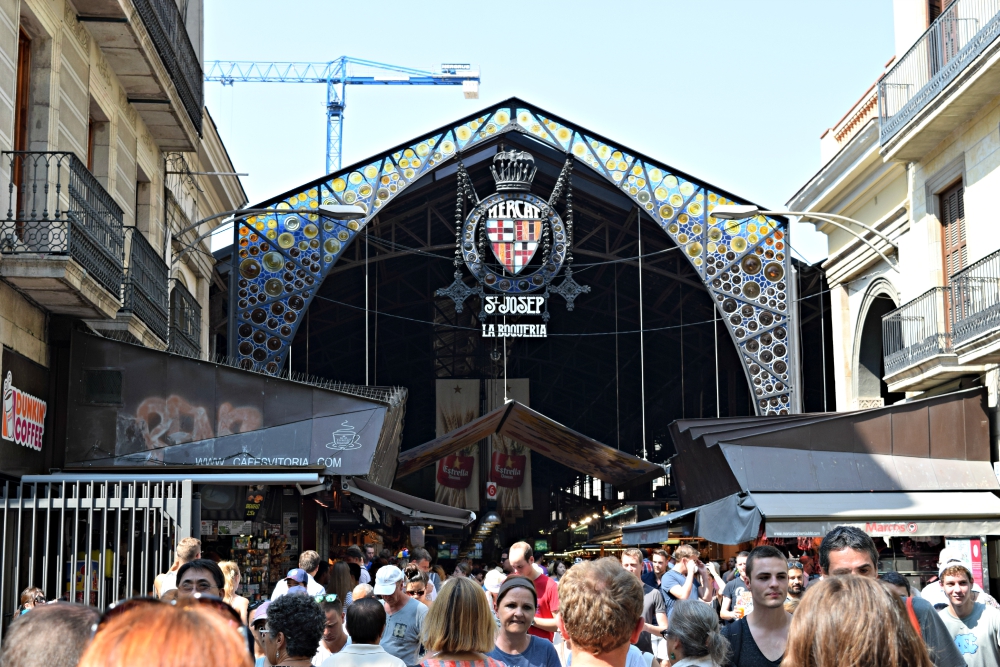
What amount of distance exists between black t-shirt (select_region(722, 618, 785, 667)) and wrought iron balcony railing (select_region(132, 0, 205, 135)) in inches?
498

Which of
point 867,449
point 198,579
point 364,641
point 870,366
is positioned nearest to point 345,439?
point 867,449

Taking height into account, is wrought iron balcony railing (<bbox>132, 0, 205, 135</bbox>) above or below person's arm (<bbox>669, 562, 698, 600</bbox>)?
above

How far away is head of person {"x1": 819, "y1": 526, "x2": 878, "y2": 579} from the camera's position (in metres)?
5.39

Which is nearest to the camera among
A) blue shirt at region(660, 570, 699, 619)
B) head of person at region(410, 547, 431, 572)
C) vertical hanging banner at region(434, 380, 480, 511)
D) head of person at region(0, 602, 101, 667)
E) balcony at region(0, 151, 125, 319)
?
head of person at region(0, 602, 101, 667)

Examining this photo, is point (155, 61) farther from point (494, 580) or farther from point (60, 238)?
point (494, 580)

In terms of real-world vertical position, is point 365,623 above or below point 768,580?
below

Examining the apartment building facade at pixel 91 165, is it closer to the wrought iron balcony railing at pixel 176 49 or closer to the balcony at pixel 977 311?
the wrought iron balcony railing at pixel 176 49

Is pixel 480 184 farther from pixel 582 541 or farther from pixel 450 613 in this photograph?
pixel 450 613

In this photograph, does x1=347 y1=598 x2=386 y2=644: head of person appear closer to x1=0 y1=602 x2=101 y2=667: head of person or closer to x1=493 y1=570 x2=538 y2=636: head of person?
x1=493 y1=570 x2=538 y2=636: head of person

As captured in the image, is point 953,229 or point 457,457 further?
point 457,457

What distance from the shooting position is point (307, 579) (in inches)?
456

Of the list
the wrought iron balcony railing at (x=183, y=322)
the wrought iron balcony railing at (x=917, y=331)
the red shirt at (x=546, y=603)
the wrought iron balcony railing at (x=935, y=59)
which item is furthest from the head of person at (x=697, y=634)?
the wrought iron balcony railing at (x=183, y=322)

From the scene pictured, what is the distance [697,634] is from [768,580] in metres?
0.61

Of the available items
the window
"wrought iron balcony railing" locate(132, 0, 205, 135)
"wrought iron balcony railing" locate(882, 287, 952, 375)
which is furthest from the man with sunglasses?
the window
